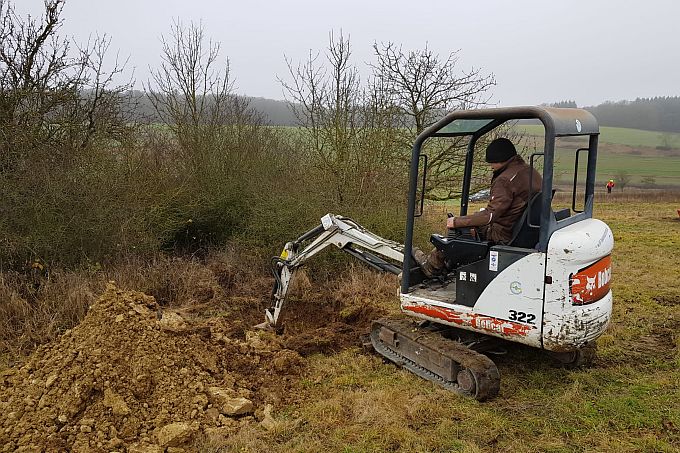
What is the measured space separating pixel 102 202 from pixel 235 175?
292 centimetres

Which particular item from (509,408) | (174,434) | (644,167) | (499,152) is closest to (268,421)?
(174,434)

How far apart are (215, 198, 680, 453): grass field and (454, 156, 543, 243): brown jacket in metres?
1.45

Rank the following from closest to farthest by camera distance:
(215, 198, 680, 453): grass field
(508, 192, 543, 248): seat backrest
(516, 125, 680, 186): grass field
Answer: (215, 198, 680, 453): grass field < (508, 192, 543, 248): seat backrest < (516, 125, 680, 186): grass field

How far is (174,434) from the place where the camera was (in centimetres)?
431

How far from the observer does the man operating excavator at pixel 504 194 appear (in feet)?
15.7

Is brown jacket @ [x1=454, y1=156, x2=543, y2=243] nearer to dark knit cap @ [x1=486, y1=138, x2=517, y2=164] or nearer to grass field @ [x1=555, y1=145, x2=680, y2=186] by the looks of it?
dark knit cap @ [x1=486, y1=138, x2=517, y2=164]

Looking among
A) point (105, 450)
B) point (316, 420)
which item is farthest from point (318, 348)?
point (105, 450)

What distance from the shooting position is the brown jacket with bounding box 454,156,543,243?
4773mm

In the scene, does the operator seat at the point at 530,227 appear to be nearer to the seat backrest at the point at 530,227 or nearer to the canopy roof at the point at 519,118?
the seat backrest at the point at 530,227

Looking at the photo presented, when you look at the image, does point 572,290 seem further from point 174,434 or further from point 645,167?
point 645,167

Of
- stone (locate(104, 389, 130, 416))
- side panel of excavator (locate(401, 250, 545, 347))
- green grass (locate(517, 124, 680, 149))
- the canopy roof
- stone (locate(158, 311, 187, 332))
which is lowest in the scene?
stone (locate(104, 389, 130, 416))

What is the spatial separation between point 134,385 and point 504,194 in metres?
3.53

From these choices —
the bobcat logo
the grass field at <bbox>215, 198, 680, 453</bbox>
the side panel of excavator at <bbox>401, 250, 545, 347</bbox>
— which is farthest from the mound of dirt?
the bobcat logo

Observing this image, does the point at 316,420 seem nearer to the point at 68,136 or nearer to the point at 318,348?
the point at 318,348
